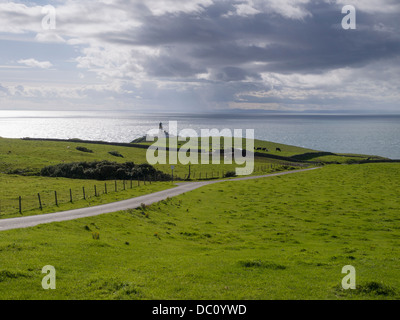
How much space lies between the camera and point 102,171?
73.1 meters

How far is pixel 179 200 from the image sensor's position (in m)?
46.9

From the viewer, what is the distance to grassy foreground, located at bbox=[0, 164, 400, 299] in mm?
15180

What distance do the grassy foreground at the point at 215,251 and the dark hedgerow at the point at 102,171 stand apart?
86.6ft

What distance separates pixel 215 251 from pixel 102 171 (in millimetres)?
53611

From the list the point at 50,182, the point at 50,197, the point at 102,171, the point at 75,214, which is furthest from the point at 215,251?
the point at 102,171

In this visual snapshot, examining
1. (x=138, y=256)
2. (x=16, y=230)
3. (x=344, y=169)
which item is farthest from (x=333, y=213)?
(x=344, y=169)

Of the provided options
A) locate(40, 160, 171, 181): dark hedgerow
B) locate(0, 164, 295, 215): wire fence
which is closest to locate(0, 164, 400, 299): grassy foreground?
locate(0, 164, 295, 215): wire fence

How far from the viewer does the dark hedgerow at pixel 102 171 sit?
Answer: 7225cm

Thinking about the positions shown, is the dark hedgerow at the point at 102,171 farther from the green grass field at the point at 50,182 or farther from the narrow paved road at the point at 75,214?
the narrow paved road at the point at 75,214

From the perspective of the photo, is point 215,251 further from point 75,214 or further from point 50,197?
point 50,197

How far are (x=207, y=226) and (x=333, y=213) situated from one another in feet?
55.1

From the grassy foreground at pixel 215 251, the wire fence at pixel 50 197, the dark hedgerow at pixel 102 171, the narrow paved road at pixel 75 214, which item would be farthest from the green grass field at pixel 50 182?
the grassy foreground at pixel 215 251
